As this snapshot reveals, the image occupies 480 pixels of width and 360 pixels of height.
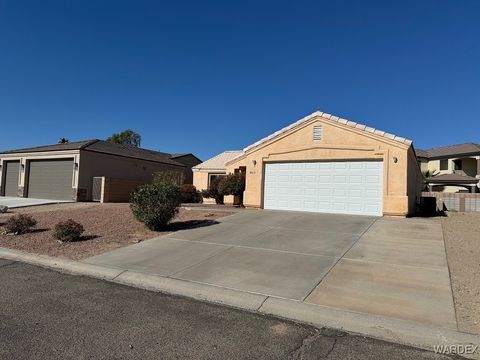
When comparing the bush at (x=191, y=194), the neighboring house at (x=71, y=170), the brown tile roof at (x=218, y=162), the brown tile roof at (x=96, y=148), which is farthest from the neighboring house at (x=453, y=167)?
the neighboring house at (x=71, y=170)

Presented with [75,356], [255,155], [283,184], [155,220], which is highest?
[255,155]

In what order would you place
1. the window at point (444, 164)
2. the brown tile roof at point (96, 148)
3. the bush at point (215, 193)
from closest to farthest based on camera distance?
the bush at point (215, 193)
the brown tile roof at point (96, 148)
the window at point (444, 164)

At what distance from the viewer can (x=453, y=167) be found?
41344 mm

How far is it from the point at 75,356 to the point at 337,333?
3073 millimetres

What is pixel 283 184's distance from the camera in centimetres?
1745

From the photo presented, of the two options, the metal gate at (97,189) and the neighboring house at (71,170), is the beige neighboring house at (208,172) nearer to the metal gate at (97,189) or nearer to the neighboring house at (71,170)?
the neighboring house at (71,170)

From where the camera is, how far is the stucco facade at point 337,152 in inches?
583

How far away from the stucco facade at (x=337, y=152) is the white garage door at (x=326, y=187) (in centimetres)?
30

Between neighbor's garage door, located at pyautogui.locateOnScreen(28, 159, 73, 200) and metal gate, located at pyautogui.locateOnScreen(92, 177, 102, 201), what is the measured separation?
1514 mm

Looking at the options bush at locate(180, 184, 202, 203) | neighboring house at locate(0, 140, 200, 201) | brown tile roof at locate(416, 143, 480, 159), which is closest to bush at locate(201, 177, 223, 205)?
bush at locate(180, 184, 202, 203)

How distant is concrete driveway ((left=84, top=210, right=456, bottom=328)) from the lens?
5.80m

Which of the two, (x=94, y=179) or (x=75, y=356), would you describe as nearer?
(x=75, y=356)

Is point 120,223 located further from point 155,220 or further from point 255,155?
point 255,155

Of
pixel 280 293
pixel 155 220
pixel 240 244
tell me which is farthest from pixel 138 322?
pixel 155 220
